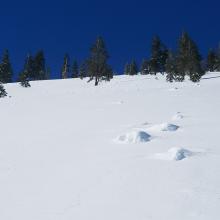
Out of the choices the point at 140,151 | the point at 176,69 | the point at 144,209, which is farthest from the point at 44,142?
the point at 176,69

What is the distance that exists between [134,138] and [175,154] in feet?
6.11

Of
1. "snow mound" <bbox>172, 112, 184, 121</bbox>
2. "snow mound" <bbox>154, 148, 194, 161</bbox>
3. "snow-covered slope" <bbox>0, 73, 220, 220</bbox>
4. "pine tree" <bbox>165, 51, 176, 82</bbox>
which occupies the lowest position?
"snow-covered slope" <bbox>0, 73, 220, 220</bbox>

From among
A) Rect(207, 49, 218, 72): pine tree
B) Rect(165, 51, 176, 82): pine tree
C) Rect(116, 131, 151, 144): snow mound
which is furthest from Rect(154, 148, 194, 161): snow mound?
Rect(207, 49, 218, 72): pine tree

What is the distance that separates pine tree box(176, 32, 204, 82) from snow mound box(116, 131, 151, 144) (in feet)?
77.2

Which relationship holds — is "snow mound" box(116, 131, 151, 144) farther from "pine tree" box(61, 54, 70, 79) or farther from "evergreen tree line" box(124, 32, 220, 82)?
"pine tree" box(61, 54, 70, 79)

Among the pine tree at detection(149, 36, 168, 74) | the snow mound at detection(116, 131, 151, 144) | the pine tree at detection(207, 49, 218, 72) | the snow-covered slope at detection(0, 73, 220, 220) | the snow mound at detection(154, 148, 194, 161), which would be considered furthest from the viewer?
the pine tree at detection(207, 49, 218, 72)

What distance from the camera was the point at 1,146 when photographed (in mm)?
10352

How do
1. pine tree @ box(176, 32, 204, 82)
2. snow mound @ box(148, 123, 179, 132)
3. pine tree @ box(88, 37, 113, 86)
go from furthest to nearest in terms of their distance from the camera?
1. pine tree @ box(88, 37, 113, 86)
2. pine tree @ box(176, 32, 204, 82)
3. snow mound @ box(148, 123, 179, 132)

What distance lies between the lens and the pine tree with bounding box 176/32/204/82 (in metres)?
35.2

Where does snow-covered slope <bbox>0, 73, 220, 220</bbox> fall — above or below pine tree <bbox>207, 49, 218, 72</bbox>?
below

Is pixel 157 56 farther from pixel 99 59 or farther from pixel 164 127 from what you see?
pixel 164 127

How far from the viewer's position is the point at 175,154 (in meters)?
8.10

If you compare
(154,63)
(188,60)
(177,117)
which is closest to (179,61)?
(188,60)

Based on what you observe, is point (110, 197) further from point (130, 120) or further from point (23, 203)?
point (130, 120)
